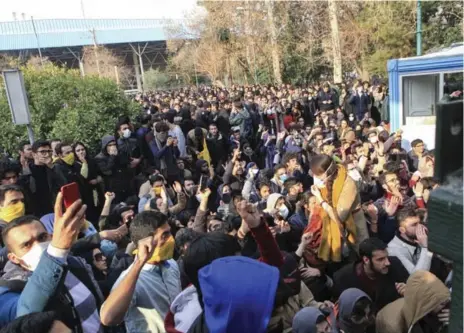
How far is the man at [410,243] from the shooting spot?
3.07 meters

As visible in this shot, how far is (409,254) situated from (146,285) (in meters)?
2.01

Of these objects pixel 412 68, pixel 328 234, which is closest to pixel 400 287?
pixel 328 234

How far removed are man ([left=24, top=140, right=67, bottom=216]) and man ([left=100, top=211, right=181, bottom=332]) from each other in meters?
2.63

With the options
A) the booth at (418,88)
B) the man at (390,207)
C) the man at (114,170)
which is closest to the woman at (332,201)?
the man at (390,207)

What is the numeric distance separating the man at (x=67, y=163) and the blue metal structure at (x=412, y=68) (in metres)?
7.40

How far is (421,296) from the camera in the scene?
2209 millimetres

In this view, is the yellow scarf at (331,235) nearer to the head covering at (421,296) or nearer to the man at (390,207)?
the man at (390,207)

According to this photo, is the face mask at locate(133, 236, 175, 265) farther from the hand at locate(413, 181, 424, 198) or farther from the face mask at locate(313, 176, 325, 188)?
the hand at locate(413, 181, 424, 198)

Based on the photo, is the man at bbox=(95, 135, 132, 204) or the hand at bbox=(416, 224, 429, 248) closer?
the hand at bbox=(416, 224, 429, 248)

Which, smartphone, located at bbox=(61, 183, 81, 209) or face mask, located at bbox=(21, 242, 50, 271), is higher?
smartphone, located at bbox=(61, 183, 81, 209)

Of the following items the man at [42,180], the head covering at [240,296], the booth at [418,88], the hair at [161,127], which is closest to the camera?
the head covering at [240,296]

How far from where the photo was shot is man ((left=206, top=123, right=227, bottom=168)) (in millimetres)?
7594

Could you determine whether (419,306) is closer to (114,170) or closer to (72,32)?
(114,170)

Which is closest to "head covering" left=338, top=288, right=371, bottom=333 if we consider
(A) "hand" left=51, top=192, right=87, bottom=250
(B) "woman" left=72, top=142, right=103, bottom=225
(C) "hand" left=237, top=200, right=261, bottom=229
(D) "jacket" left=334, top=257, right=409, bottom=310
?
(D) "jacket" left=334, top=257, right=409, bottom=310
